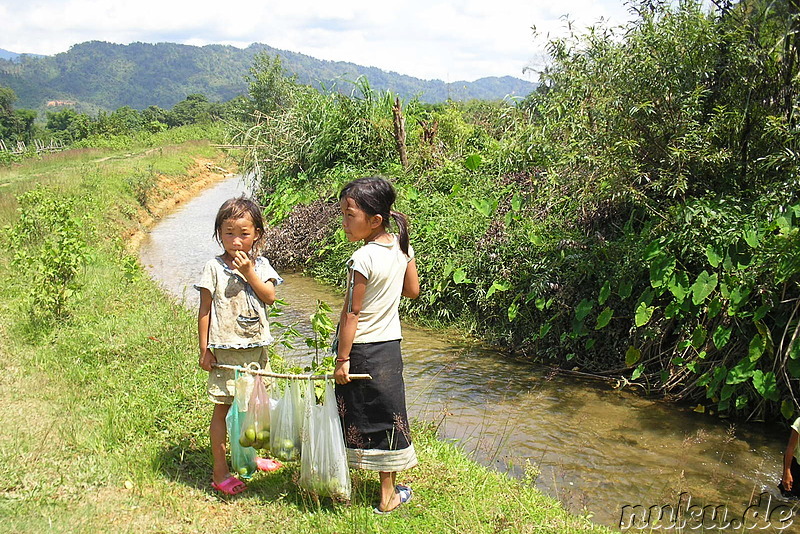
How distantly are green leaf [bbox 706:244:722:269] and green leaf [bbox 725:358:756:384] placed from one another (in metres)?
0.83

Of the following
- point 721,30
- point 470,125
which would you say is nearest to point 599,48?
point 721,30

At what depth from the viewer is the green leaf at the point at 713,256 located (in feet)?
18.6

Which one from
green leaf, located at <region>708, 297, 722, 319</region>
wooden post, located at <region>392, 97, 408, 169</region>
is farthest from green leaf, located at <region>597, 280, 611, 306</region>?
wooden post, located at <region>392, 97, 408, 169</region>

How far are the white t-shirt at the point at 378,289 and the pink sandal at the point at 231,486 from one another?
113cm

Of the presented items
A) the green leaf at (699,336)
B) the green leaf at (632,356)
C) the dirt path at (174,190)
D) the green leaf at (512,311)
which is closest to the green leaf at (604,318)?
the green leaf at (632,356)

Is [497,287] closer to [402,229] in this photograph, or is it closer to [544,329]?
[544,329]

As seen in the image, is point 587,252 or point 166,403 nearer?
point 166,403

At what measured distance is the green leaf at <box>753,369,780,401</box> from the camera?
529cm

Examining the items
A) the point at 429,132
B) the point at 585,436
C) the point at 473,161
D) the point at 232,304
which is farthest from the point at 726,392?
the point at 429,132

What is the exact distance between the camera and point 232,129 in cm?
1619

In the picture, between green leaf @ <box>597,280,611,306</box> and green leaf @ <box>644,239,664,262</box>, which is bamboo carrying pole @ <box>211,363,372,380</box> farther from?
green leaf @ <box>597,280,611,306</box>

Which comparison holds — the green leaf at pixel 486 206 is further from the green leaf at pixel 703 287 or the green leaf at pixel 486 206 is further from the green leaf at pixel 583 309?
the green leaf at pixel 703 287

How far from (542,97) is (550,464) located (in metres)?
4.84

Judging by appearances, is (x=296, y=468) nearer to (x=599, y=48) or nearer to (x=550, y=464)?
(x=550, y=464)
